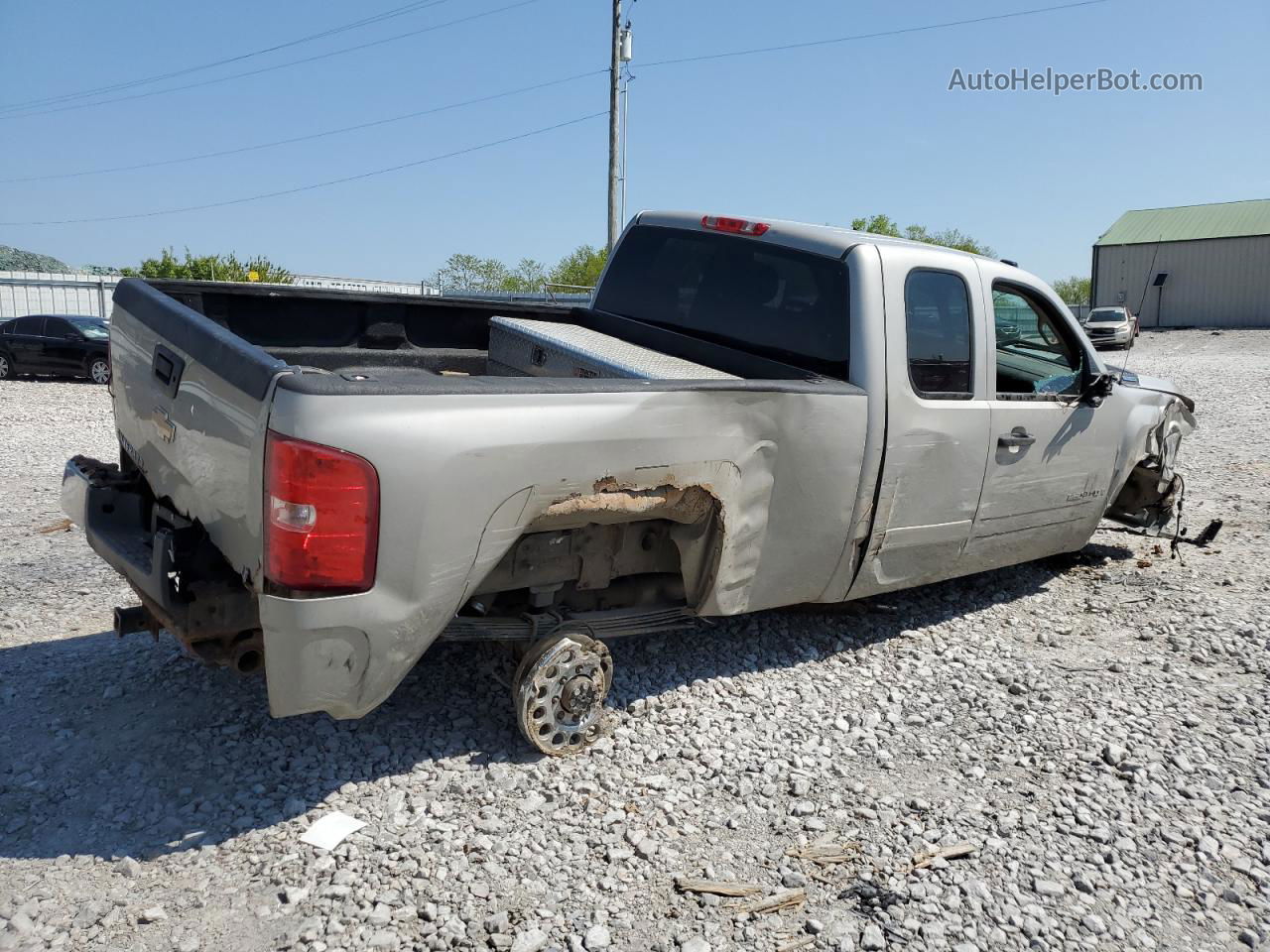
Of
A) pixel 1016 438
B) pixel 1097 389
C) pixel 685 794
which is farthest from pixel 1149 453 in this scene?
pixel 685 794

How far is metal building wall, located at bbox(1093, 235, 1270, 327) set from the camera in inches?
1797

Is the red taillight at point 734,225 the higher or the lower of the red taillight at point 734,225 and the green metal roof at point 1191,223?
the lower

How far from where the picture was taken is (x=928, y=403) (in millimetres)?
4406

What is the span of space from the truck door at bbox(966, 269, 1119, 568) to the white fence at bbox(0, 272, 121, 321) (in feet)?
132

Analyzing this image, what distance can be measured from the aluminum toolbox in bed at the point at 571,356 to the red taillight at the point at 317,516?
1.49 m

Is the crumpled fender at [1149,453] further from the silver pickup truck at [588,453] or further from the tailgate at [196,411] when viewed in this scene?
the tailgate at [196,411]

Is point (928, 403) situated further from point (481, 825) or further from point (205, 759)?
point (205, 759)

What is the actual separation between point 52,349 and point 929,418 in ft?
64.1

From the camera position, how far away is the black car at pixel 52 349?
19047mm

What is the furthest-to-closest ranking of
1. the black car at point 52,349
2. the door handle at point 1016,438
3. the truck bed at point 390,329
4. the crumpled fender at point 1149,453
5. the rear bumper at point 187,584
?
1. the black car at point 52,349
2. the crumpled fender at point 1149,453
3. the door handle at point 1016,438
4. the truck bed at point 390,329
5. the rear bumper at point 187,584

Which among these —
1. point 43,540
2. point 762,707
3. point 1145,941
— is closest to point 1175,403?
point 762,707

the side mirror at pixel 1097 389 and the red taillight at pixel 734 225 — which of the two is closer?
the red taillight at pixel 734 225

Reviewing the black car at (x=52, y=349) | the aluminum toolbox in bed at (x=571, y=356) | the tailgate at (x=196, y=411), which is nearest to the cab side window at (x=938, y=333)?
the aluminum toolbox in bed at (x=571, y=356)

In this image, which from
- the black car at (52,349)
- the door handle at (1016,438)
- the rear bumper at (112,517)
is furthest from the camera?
the black car at (52,349)
